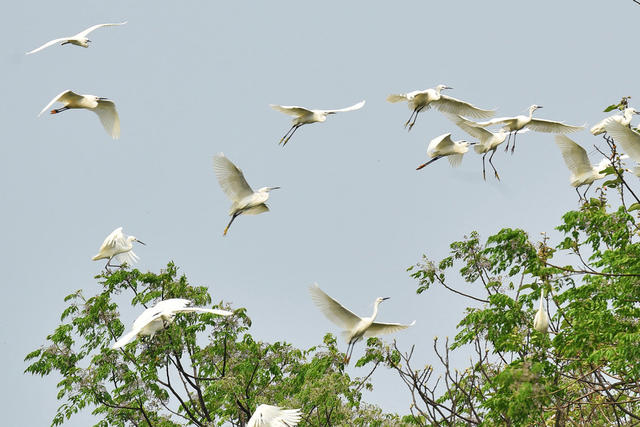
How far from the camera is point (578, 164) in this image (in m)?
13.9

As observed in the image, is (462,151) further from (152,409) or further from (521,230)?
(152,409)

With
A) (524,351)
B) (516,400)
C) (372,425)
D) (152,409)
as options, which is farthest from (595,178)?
(152,409)

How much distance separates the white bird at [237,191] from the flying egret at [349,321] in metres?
2.21

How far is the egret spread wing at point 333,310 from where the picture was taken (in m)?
11.9

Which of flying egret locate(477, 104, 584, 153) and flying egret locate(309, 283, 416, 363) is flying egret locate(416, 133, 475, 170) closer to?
flying egret locate(477, 104, 584, 153)

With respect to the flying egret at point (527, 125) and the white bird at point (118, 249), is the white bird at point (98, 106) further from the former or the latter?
the flying egret at point (527, 125)

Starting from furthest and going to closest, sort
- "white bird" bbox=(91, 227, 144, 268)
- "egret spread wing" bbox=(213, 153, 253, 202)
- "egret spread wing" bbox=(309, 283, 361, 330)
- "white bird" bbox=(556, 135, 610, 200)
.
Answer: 1. "white bird" bbox=(91, 227, 144, 268)
2. "white bird" bbox=(556, 135, 610, 200)
3. "egret spread wing" bbox=(213, 153, 253, 202)
4. "egret spread wing" bbox=(309, 283, 361, 330)

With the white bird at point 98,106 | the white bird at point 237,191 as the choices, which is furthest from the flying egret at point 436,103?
the white bird at point 98,106

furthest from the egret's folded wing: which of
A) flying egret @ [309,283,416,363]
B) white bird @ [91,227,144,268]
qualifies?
white bird @ [91,227,144,268]

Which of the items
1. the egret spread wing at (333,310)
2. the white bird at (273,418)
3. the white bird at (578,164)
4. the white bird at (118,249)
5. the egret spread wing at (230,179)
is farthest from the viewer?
the white bird at (118,249)

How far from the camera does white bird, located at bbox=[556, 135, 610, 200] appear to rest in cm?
1370

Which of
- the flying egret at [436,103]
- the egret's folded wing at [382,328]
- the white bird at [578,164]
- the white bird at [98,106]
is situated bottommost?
the egret's folded wing at [382,328]

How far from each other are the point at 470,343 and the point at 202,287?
19.0 ft

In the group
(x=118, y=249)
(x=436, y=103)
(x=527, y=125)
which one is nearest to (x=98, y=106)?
(x=118, y=249)
